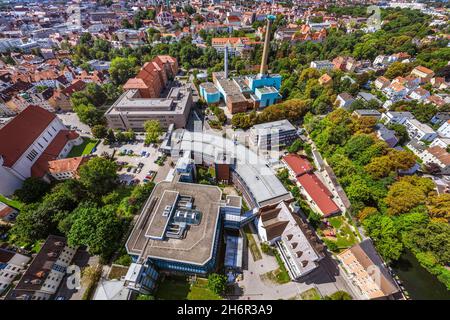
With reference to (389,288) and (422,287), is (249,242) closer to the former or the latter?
(389,288)

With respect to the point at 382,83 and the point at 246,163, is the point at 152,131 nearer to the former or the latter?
the point at 246,163

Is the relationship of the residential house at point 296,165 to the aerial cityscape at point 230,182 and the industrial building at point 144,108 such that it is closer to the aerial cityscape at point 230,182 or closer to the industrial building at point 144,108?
the aerial cityscape at point 230,182

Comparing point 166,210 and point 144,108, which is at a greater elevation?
point 144,108

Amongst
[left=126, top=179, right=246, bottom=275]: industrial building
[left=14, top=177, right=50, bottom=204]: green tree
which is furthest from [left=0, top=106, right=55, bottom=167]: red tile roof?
[left=126, top=179, right=246, bottom=275]: industrial building

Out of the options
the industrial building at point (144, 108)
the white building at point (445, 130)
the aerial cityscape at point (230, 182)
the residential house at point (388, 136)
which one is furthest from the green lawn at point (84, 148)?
the white building at point (445, 130)

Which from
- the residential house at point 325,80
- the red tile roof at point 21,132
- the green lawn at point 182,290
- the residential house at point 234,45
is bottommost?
the green lawn at point 182,290

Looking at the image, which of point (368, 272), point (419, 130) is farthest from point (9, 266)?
point (419, 130)
